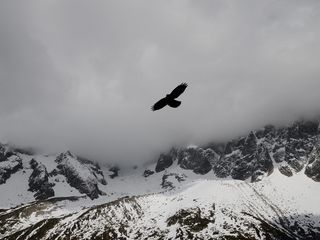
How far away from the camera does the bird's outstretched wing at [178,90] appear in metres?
95.8

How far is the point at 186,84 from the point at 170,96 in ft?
10.9

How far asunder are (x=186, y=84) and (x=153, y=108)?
6791 millimetres

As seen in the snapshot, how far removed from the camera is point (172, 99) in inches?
3784

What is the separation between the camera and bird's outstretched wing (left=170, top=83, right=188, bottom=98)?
95.8 metres

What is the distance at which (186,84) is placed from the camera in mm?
95938

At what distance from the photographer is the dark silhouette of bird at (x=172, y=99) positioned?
314 ft

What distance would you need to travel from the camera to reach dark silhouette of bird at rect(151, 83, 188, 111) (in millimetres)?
95750

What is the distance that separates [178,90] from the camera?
9600cm

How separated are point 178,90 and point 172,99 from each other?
1.80 m

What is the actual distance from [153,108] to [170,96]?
348 centimetres

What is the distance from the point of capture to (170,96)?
9606 cm

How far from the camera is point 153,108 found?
9581cm
